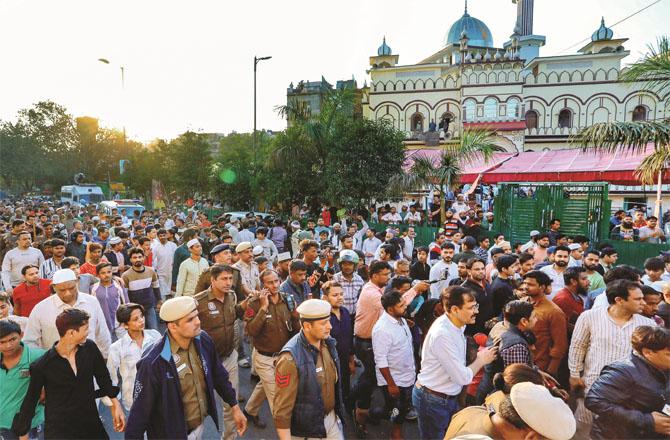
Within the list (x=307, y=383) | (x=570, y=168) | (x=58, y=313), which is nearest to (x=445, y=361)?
(x=307, y=383)

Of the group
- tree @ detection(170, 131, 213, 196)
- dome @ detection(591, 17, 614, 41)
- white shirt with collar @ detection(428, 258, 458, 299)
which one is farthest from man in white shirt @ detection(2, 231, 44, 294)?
dome @ detection(591, 17, 614, 41)

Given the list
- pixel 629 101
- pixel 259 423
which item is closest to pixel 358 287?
pixel 259 423

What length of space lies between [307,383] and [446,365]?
3.54 feet

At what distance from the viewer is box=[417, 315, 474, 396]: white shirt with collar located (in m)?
3.22

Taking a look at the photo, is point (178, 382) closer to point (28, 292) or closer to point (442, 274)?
point (28, 292)

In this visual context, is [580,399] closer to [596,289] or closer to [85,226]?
[596,289]

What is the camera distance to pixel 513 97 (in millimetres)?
34156

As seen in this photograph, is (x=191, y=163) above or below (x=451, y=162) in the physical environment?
above

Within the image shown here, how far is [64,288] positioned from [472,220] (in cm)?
1050

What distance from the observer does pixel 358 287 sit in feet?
18.9

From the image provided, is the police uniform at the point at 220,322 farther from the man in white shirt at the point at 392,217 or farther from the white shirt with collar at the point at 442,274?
the man in white shirt at the point at 392,217

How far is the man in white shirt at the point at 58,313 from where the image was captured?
4.12m

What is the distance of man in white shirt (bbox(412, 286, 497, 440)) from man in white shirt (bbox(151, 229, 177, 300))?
6.32 m

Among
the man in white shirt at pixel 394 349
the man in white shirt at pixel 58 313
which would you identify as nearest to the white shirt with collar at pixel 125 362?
the man in white shirt at pixel 58 313
